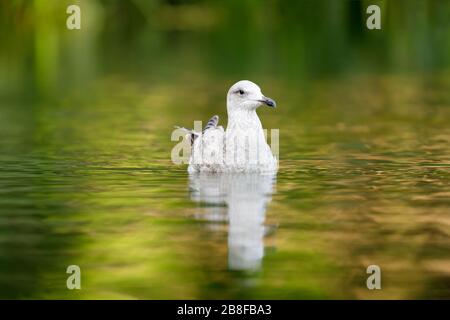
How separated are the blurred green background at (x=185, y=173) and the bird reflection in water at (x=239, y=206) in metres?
0.11

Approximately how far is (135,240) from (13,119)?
9733mm

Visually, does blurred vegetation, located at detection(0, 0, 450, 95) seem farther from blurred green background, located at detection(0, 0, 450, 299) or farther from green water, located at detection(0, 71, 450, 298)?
green water, located at detection(0, 71, 450, 298)

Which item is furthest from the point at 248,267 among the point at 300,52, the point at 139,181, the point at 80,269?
the point at 300,52

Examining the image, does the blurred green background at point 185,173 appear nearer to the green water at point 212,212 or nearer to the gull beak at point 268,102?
the green water at point 212,212

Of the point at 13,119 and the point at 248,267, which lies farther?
the point at 13,119

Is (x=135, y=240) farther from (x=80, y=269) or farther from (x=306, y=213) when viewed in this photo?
(x=306, y=213)

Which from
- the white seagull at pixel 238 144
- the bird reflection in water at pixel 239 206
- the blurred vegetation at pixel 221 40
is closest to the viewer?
the bird reflection in water at pixel 239 206

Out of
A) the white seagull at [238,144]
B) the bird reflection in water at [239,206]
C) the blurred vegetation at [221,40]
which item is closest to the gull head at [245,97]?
the white seagull at [238,144]

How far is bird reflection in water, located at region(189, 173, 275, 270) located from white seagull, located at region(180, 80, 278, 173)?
0.34 ft

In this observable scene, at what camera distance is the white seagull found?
12.7m

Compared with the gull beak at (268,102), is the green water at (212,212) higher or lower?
lower

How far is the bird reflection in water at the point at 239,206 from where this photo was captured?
30.2 ft

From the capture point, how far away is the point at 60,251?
9.32 metres

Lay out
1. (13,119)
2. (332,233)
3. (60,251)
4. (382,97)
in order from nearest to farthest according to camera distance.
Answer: (60,251), (332,233), (13,119), (382,97)
